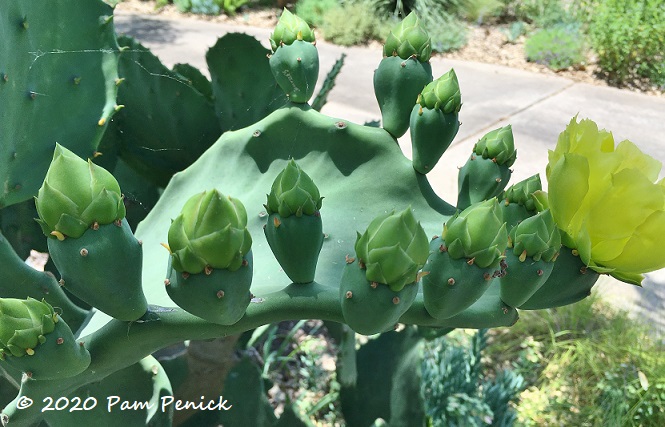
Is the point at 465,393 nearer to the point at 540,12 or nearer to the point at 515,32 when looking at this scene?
the point at 515,32

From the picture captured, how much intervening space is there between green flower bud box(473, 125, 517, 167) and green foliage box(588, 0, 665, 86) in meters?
4.80

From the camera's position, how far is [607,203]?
0.69m

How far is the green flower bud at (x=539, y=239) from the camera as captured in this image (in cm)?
69

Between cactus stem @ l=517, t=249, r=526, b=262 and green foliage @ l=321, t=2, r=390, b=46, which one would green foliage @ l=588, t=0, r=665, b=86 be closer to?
green foliage @ l=321, t=2, r=390, b=46

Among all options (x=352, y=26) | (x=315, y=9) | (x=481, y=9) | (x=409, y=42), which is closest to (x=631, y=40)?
(x=481, y=9)

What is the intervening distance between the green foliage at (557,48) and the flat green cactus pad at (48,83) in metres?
5.64

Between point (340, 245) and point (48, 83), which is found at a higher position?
point (48, 83)

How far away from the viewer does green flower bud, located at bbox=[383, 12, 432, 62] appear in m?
1.00

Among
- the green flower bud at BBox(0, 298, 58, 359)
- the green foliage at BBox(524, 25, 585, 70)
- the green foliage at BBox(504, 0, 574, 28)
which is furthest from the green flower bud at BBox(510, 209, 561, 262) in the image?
the green foliage at BBox(504, 0, 574, 28)

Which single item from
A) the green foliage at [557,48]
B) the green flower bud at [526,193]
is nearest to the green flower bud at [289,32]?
the green flower bud at [526,193]

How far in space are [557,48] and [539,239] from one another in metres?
6.03

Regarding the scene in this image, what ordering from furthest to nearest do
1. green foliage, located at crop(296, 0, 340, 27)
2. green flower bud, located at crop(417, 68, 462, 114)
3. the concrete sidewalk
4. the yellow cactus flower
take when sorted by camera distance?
1. green foliage, located at crop(296, 0, 340, 27)
2. the concrete sidewalk
3. green flower bud, located at crop(417, 68, 462, 114)
4. the yellow cactus flower

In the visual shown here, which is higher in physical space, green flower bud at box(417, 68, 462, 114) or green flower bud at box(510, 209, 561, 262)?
green flower bud at box(417, 68, 462, 114)

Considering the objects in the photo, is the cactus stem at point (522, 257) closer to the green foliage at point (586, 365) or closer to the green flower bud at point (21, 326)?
the green flower bud at point (21, 326)
